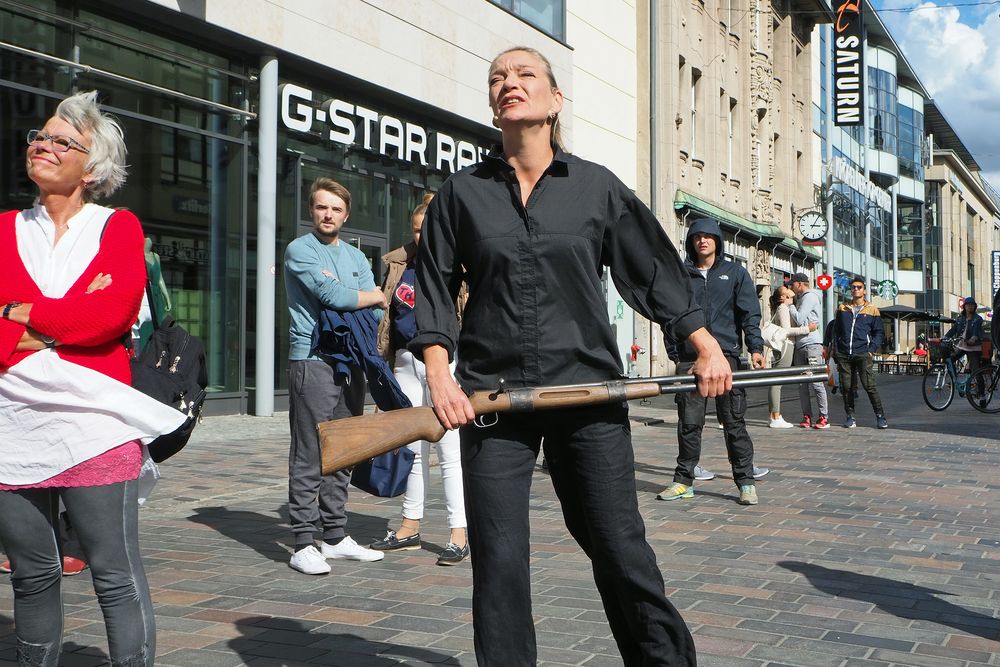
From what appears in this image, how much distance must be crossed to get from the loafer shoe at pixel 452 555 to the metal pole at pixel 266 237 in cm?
884

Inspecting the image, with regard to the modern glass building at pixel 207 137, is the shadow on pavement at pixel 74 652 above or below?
below

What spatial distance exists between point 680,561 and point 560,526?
1169mm

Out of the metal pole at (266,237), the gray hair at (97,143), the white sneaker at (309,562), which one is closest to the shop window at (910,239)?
the metal pole at (266,237)

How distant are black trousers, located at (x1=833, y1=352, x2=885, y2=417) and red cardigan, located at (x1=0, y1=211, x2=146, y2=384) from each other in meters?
12.8

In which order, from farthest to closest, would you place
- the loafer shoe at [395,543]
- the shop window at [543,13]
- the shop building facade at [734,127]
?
1. the shop building facade at [734,127]
2. the shop window at [543,13]
3. the loafer shoe at [395,543]

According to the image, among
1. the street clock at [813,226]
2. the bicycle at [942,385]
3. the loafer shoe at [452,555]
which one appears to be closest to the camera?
the loafer shoe at [452,555]

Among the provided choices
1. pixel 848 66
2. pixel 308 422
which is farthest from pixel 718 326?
pixel 848 66

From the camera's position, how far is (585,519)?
10.4 feet

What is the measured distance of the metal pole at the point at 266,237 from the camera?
14281 mm

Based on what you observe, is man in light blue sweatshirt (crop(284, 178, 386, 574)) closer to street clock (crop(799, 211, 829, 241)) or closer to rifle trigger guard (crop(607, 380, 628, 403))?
rifle trigger guard (crop(607, 380, 628, 403))

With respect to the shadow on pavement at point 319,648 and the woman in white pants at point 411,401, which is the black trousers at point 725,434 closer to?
the woman in white pants at point 411,401

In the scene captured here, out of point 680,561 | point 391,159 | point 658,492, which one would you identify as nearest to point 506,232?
point 680,561

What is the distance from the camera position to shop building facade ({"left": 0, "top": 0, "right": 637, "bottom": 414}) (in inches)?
472

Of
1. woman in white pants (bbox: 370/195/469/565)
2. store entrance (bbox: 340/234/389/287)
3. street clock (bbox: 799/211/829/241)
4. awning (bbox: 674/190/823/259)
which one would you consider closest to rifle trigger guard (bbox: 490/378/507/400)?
woman in white pants (bbox: 370/195/469/565)
